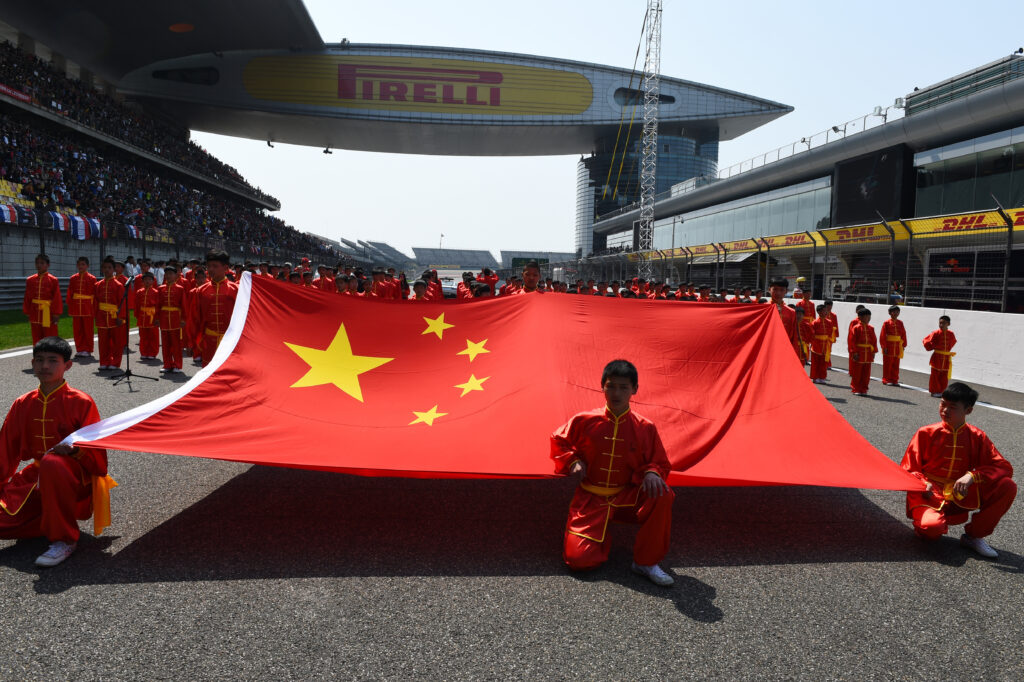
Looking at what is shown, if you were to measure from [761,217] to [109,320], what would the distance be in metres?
35.1

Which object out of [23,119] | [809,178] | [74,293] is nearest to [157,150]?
[23,119]

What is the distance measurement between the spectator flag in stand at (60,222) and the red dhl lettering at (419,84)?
95.7 ft

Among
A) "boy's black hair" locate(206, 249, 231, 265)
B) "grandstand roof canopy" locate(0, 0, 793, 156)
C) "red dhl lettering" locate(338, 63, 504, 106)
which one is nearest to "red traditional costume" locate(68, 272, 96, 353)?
"boy's black hair" locate(206, 249, 231, 265)

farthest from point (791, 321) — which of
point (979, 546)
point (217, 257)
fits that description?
point (217, 257)

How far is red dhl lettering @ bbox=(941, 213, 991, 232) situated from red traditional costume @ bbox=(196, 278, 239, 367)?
15.0 meters

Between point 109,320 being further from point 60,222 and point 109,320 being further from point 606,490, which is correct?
point 60,222

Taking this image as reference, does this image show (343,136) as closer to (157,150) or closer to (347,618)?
(157,150)

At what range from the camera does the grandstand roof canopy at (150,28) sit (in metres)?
30.1

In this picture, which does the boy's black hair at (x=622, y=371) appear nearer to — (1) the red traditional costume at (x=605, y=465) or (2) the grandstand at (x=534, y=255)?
(1) the red traditional costume at (x=605, y=465)

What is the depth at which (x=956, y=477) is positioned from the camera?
3.90 metres

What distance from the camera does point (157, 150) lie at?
35281mm

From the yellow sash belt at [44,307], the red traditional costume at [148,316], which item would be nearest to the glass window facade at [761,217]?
the red traditional costume at [148,316]

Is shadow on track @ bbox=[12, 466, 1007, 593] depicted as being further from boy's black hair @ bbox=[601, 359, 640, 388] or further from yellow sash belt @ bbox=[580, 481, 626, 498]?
boy's black hair @ bbox=[601, 359, 640, 388]

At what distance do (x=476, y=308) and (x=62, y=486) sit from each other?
3.22 m
